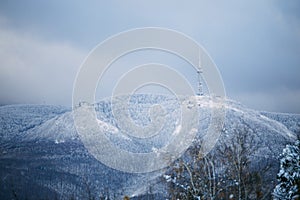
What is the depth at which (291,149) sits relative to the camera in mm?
21375

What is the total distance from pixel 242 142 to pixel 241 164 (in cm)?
97

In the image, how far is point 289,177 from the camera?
20.6 metres

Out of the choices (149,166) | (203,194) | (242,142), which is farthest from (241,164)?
(149,166)

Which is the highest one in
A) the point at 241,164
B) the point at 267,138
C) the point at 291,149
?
the point at 267,138

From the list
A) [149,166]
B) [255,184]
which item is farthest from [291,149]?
[149,166]

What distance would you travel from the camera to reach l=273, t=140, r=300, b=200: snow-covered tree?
2031 centimetres

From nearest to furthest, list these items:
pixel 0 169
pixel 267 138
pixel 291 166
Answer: pixel 291 166, pixel 267 138, pixel 0 169

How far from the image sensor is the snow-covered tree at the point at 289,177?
66.6ft

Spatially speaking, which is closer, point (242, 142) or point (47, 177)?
point (242, 142)

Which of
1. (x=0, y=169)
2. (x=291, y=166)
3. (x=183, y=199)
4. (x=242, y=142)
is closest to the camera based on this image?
(x=242, y=142)

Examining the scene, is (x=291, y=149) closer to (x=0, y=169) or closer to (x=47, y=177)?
(x=47, y=177)

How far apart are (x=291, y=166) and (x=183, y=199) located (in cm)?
633

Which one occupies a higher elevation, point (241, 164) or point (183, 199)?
point (241, 164)

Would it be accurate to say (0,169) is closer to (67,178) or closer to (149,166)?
(67,178)
